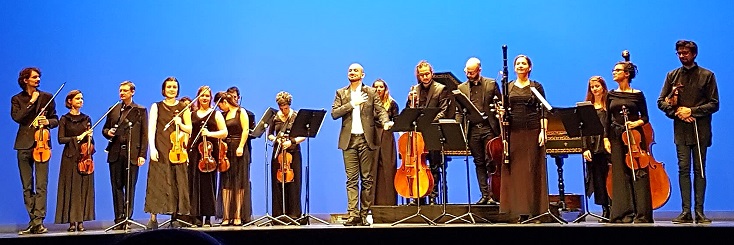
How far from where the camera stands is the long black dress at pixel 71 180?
8.09 meters

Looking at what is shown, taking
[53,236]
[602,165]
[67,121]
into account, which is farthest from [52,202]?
[602,165]

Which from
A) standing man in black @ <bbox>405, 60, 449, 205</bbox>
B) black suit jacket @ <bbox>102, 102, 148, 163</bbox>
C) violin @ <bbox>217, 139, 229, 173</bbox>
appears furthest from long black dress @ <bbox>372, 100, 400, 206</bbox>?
black suit jacket @ <bbox>102, 102, 148, 163</bbox>

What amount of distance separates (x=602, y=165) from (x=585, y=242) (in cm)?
202

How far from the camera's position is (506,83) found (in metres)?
7.20

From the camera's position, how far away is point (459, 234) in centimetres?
641

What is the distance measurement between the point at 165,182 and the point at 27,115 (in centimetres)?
137

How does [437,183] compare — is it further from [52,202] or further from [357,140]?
[52,202]

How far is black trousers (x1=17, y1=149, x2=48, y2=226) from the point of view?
7793 millimetres

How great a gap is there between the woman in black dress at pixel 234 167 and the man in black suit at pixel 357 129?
108cm

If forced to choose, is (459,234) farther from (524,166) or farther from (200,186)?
(200,186)

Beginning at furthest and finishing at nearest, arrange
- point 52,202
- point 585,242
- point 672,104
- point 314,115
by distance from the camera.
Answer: point 52,202 → point 314,115 → point 672,104 → point 585,242

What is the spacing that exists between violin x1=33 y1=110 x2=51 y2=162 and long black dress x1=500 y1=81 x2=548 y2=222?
13.5 feet

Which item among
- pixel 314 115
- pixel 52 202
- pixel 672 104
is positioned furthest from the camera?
pixel 52 202

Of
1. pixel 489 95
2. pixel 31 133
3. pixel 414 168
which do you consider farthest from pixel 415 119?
pixel 31 133
